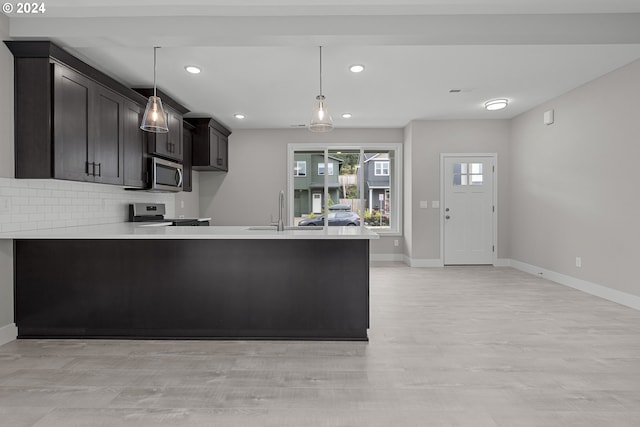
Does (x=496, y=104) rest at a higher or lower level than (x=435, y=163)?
higher

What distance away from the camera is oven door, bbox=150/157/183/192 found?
183 inches

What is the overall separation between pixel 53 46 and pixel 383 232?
562 centimetres

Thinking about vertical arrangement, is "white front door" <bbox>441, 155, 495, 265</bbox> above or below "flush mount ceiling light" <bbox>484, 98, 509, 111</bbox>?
below

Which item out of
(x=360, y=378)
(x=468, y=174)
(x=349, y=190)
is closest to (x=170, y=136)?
(x=349, y=190)

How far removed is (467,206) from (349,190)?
216 cm

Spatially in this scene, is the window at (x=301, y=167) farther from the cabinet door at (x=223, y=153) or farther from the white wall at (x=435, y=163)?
the white wall at (x=435, y=163)

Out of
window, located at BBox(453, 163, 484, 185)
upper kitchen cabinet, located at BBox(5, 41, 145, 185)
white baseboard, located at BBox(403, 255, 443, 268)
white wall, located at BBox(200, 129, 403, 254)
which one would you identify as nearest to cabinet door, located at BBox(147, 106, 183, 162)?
upper kitchen cabinet, located at BBox(5, 41, 145, 185)

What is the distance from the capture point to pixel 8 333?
2932 mm

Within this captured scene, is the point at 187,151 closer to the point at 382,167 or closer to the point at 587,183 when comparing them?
the point at 382,167

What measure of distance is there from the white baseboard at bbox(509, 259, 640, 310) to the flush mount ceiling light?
2469mm

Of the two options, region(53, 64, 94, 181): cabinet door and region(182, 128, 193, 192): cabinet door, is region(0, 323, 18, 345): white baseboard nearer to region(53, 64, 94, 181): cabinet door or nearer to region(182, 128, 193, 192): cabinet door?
region(53, 64, 94, 181): cabinet door

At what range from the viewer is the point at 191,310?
2992 mm

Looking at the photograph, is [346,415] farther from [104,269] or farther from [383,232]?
[383,232]

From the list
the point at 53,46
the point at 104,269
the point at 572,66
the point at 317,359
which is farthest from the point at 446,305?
the point at 53,46
